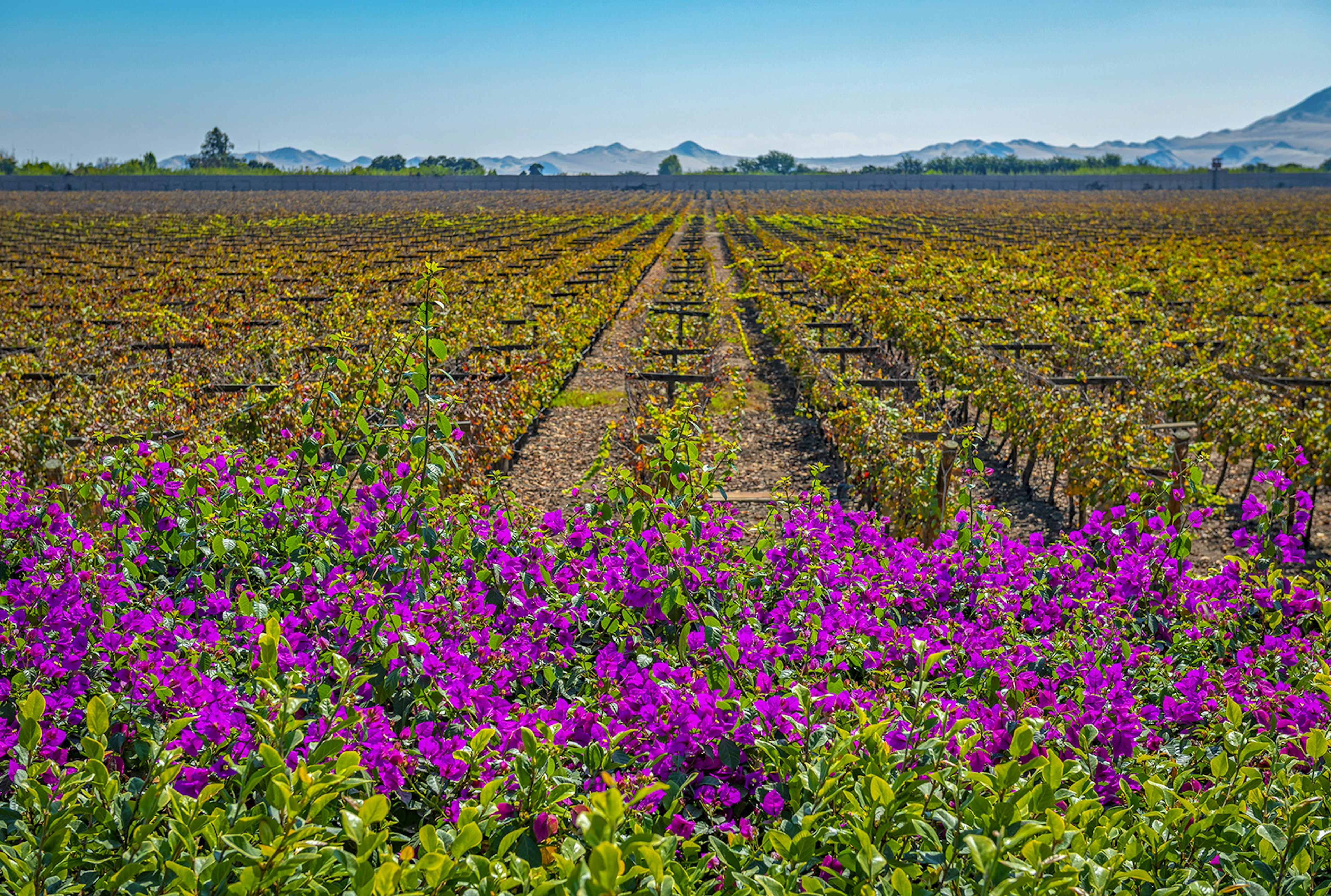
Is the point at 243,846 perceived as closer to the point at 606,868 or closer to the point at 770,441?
the point at 606,868

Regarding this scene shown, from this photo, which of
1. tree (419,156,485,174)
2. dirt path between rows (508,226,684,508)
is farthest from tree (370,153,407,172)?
dirt path between rows (508,226,684,508)

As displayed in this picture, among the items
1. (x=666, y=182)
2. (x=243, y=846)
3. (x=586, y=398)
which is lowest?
(x=586, y=398)

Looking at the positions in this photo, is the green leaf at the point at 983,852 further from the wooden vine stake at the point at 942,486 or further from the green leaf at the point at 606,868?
the wooden vine stake at the point at 942,486

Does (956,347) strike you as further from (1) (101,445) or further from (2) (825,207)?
(2) (825,207)

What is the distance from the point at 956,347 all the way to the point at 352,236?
29980 mm

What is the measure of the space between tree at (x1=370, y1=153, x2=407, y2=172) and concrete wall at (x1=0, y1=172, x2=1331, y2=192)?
31025mm

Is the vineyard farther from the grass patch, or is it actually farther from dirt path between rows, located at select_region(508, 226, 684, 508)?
the grass patch

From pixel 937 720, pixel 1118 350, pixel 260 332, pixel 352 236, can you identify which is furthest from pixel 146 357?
pixel 352 236

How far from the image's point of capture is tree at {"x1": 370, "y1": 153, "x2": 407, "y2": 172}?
13300 cm

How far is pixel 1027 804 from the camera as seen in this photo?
1549mm

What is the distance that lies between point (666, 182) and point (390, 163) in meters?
56.2

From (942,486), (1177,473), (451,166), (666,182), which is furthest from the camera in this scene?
(451,166)

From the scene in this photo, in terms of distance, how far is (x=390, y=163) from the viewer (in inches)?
5320

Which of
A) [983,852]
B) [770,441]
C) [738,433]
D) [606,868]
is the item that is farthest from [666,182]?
[606,868]
